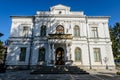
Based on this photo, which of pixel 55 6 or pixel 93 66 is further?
pixel 55 6

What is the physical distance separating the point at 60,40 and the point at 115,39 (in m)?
20.0

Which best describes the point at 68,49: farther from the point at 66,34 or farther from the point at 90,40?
the point at 90,40

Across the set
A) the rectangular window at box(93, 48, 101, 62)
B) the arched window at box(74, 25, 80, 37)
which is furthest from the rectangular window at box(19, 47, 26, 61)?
the rectangular window at box(93, 48, 101, 62)

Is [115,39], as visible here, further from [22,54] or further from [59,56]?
[22,54]

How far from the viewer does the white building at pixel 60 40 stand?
16297 millimetres

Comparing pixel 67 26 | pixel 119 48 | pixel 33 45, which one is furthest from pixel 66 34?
pixel 119 48

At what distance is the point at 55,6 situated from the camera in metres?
19.2

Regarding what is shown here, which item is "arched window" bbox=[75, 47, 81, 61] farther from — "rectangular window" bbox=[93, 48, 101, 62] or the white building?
"rectangular window" bbox=[93, 48, 101, 62]

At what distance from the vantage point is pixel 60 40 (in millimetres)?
16109

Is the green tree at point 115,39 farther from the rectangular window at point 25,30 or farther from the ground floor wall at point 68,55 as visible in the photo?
the rectangular window at point 25,30

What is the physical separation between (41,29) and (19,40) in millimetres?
4191

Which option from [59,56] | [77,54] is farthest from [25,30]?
[77,54]

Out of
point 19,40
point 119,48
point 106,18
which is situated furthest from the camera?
point 119,48

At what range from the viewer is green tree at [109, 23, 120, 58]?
2758cm
